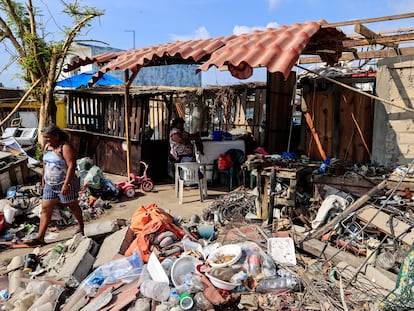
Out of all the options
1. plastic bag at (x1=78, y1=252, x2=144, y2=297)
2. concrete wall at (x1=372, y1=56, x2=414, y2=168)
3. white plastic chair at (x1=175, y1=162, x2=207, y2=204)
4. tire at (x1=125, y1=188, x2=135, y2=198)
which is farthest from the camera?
tire at (x1=125, y1=188, x2=135, y2=198)

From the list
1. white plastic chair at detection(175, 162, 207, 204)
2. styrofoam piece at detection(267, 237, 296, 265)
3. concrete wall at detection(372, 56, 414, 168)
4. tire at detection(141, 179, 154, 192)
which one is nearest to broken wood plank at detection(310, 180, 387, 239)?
styrofoam piece at detection(267, 237, 296, 265)

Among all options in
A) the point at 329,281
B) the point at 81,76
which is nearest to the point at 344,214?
the point at 329,281

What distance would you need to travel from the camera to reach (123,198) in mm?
8125

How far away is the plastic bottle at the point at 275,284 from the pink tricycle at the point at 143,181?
5172 millimetres

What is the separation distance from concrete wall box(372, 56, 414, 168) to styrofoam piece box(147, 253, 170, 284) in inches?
176

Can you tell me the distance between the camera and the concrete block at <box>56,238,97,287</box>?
4188 mm

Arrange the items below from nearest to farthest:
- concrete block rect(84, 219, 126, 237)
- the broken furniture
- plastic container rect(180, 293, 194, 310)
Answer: plastic container rect(180, 293, 194, 310)
concrete block rect(84, 219, 126, 237)
the broken furniture

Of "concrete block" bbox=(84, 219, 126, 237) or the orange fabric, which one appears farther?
"concrete block" bbox=(84, 219, 126, 237)

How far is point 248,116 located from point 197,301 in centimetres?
820

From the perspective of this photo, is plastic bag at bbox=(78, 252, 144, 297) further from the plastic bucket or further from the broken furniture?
the plastic bucket

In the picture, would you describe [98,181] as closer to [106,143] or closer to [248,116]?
[106,143]

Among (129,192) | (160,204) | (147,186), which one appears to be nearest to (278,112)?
(147,186)

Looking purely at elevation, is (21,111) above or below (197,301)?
above

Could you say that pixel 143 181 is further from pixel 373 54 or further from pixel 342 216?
pixel 373 54
